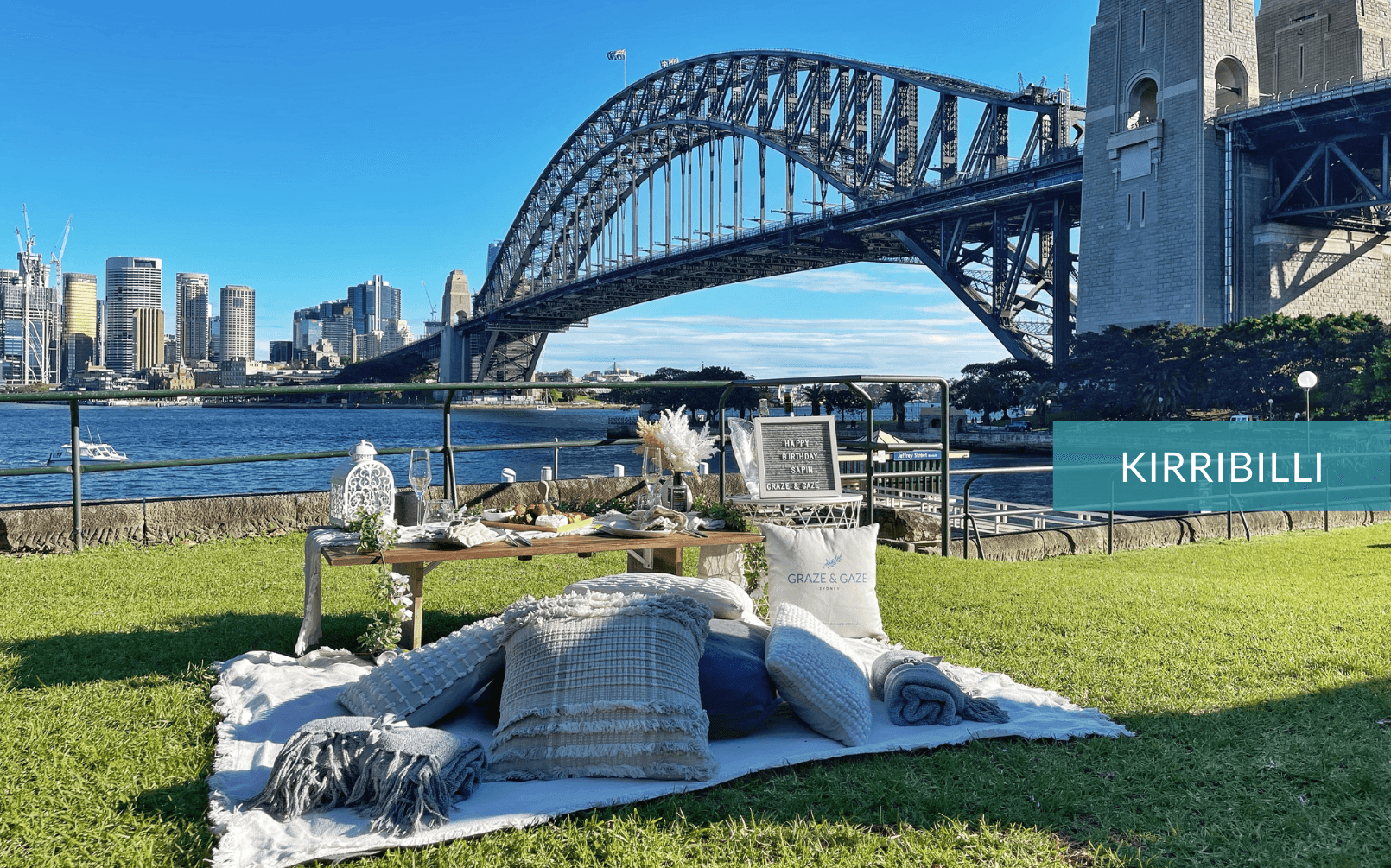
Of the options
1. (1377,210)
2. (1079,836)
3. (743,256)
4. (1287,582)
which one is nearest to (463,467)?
(743,256)

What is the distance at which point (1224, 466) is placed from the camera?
22.6 meters

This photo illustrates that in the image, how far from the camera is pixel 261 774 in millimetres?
2889

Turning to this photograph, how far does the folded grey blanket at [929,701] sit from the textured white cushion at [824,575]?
0.90 metres

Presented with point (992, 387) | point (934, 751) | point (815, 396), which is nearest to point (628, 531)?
point (934, 751)

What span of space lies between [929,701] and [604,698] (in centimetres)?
125

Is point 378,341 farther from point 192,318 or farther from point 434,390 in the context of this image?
point 434,390

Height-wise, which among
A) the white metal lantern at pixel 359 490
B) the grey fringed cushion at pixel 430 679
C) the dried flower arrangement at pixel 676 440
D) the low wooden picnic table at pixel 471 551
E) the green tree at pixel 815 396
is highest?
the green tree at pixel 815 396

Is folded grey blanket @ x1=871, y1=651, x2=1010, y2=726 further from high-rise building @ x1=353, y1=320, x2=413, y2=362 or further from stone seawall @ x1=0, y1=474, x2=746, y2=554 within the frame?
high-rise building @ x1=353, y1=320, x2=413, y2=362

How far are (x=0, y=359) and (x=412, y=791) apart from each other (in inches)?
5123

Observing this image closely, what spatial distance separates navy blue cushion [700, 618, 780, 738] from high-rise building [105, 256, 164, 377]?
11480cm

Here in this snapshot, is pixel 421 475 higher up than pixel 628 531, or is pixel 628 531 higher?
pixel 421 475

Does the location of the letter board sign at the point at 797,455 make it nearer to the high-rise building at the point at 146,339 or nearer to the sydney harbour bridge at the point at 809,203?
the sydney harbour bridge at the point at 809,203

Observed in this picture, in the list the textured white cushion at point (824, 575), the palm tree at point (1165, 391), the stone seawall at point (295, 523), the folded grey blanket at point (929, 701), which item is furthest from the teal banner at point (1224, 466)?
the folded grey blanket at point (929, 701)

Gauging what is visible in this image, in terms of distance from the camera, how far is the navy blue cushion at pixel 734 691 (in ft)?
10.7
